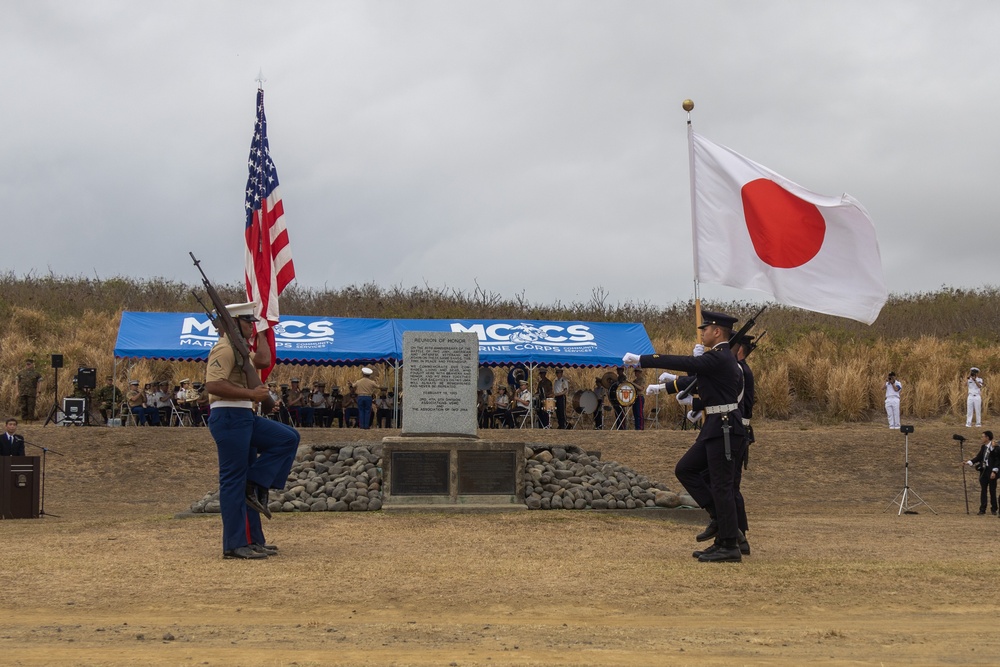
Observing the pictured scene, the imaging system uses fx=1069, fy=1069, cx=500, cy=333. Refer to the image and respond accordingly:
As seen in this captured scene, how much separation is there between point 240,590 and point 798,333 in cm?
3753

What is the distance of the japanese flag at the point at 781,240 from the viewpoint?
1126 cm


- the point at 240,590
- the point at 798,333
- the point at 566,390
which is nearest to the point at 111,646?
the point at 240,590

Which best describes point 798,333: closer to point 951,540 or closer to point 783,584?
point 951,540

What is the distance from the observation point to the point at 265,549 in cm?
962

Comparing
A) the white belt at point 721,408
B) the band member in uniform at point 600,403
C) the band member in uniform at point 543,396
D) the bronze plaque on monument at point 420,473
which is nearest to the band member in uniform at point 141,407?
the band member in uniform at point 543,396

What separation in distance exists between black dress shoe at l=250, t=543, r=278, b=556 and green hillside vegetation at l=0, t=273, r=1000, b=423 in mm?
19196

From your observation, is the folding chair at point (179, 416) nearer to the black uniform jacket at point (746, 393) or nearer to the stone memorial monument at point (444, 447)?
the stone memorial monument at point (444, 447)

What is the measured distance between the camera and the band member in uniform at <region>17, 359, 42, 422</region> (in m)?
29.8

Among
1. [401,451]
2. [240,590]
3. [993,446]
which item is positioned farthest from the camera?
[993,446]

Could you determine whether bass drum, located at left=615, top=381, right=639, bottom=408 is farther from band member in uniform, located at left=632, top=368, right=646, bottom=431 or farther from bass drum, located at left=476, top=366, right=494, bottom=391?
bass drum, located at left=476, top=366, right=494, bottom=391

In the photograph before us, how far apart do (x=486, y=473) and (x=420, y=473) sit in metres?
0.94

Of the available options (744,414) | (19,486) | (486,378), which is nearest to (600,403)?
(486,378)

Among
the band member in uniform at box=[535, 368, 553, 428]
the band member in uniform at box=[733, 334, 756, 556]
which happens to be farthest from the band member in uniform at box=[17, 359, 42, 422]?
the band member in uniform at box=[733, 334, 756, 556]

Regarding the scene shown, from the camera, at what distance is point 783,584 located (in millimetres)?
7992
